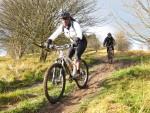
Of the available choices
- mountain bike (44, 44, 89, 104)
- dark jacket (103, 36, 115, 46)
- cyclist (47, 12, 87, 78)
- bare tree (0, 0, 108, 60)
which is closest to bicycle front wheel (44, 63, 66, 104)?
mountain bike (44, 44, 89, 104)

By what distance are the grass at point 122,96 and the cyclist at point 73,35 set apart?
1165 mm

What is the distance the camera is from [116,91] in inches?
420

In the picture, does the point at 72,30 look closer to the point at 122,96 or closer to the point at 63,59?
the point at 63,59

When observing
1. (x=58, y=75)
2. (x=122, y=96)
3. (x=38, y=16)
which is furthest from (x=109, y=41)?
(x=122, y=96)

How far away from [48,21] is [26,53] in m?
7.68

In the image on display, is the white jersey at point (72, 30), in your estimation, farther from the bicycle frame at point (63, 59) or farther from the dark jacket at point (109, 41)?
the dark jacket at point (109, 41)

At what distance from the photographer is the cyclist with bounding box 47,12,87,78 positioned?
10867mm

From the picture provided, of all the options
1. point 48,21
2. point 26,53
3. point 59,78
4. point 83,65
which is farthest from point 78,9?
point 59,78

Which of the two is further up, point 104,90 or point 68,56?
point 68,56

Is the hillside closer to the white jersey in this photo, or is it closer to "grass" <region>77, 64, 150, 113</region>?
"grass" <region>77, 64, 150, 113</region>

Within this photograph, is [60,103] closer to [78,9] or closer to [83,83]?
[83,83]

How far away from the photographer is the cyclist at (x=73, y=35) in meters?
10.9

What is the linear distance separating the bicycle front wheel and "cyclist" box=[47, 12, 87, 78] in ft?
2.34

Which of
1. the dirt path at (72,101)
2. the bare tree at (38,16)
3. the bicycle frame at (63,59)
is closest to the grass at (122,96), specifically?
the dirt path at (72,101)
